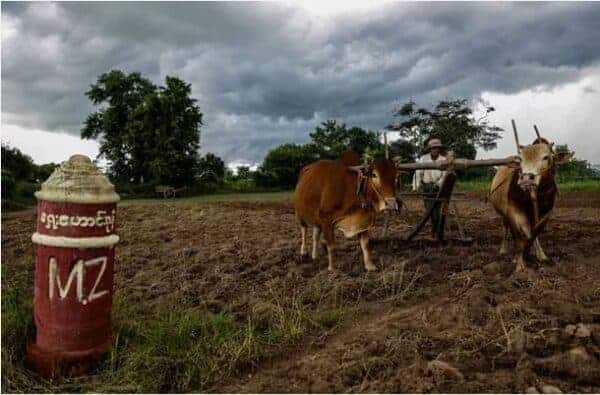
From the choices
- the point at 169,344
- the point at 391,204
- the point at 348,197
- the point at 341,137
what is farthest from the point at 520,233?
the point at 341,137

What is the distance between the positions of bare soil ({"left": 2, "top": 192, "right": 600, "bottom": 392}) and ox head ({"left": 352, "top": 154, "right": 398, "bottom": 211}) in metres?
0.71

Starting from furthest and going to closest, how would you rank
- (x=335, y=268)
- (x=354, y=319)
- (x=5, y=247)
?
(x=5, y=247), (x=335, y=268), (x=354, y=319)

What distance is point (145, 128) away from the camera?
28391 mm

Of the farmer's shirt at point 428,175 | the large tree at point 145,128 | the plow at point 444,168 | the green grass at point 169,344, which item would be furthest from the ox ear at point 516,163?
the large tree at point 145,128

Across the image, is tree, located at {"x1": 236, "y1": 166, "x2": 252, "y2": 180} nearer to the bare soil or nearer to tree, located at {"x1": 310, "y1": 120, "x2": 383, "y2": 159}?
tree, located at {"x1": 310, "y1": 120, "x2": 383, "y2": 159}

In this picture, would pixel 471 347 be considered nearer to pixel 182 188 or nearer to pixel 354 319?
pixel 354 319

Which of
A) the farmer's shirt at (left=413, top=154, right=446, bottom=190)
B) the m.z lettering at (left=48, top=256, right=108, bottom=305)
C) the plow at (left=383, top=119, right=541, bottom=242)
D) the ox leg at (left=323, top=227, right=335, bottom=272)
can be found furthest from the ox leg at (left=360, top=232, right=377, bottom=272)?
the m.z lettering at (left=48, top=256, right=108, bottom=305)

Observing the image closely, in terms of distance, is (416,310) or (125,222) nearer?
(416,310)

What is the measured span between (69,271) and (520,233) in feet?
14.6

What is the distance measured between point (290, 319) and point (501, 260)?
3.10m

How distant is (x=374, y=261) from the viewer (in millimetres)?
6406

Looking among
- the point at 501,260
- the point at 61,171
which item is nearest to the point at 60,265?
the point at 61,171

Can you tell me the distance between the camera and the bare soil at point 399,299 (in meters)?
3.21

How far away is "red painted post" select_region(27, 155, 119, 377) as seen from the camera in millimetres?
3438
